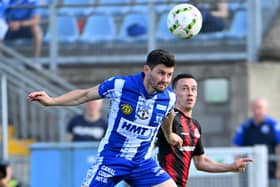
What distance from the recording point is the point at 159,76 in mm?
10562

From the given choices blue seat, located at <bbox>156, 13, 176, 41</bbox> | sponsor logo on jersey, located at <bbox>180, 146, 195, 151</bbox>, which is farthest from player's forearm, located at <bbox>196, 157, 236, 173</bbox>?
blue seat, located at <bbox>156, 13, 176, 41</bbox>

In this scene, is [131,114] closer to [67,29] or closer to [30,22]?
[30,22]

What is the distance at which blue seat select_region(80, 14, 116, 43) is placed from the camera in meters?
18.0

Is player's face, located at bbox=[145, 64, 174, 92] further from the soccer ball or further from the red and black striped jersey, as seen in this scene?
the soccer ball

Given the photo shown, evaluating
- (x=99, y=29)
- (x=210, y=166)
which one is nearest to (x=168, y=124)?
(x=210, y=166)

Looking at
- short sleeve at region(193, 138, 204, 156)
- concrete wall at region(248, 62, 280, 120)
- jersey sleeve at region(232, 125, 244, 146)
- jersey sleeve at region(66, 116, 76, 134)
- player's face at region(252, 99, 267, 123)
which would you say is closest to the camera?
short sleeve at region(193, 138, 204, 156)

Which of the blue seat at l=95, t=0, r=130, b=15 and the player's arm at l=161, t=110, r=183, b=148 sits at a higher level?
the blue seat at l=95, t=0, r=130, b=15

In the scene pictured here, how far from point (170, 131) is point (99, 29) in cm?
728

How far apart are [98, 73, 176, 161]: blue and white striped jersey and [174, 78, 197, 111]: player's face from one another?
Answer: 1.85ft

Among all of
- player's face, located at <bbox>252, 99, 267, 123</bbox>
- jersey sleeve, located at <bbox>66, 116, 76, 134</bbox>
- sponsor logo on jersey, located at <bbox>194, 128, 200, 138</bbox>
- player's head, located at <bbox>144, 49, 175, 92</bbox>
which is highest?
player's face, located at <bbox>252, 99, 267, 123</bbox>

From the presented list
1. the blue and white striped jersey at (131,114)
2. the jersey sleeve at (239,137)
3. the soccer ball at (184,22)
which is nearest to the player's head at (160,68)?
the blue and white striped jersey at (131,114)

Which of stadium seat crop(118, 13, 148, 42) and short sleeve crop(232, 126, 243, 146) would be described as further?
stadium seat crop(118, 13, 148, 42)

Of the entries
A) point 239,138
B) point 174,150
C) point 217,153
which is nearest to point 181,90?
point 174,150

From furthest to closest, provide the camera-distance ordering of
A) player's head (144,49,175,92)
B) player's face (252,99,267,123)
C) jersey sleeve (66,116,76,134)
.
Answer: jersey sleeve (66,116,76,134) → player's face (252,99,267,123) → player's head (144,49,175,92)
